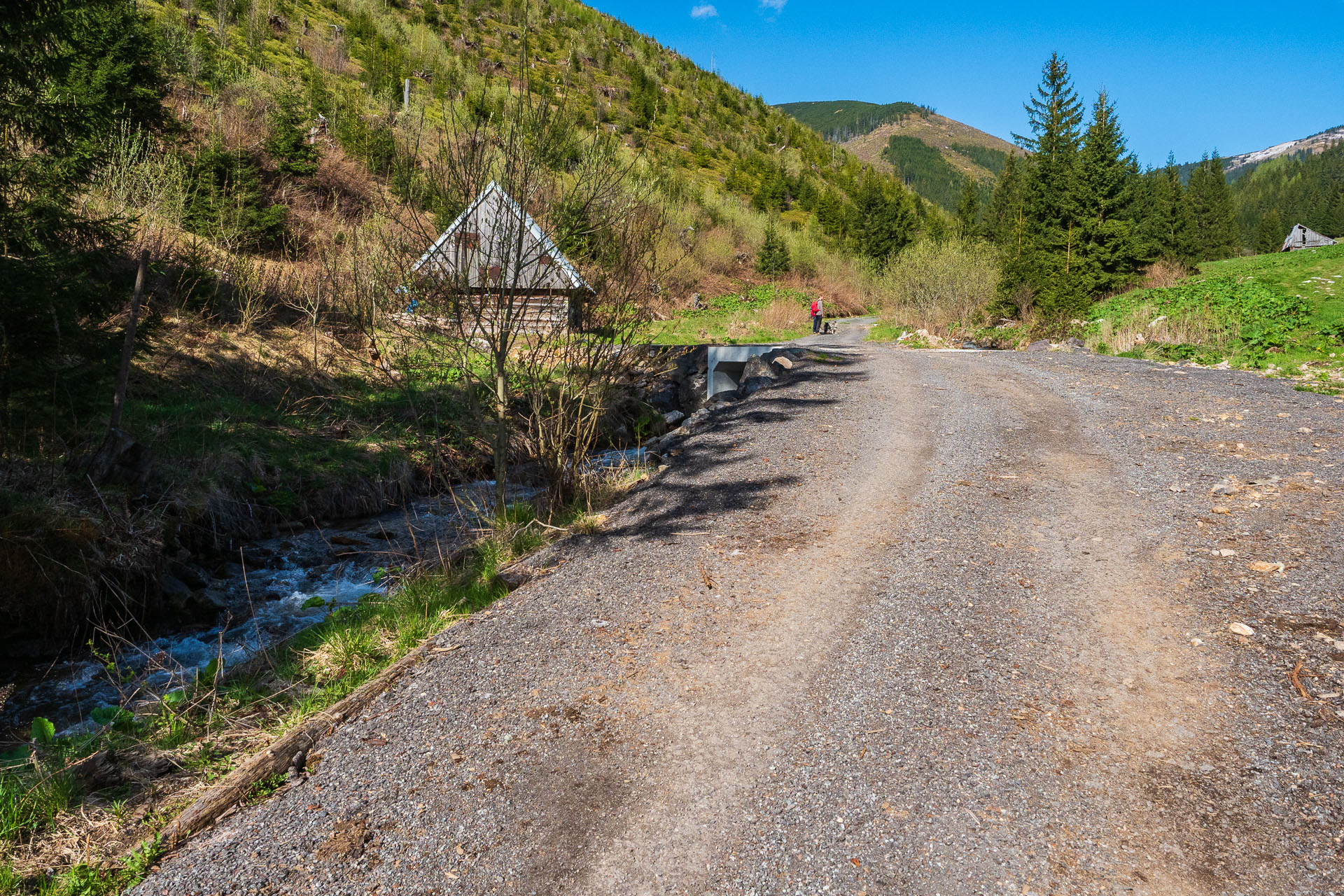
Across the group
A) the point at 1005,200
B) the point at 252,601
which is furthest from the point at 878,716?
the point at 1005,200

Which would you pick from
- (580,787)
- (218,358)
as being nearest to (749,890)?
(580,787)

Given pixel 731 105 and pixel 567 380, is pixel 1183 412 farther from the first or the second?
pixel 731 105

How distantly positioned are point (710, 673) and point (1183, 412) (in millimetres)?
7625

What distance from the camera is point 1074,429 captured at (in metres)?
8.06

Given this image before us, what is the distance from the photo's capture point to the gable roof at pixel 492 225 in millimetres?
5305

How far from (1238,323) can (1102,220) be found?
9228mm

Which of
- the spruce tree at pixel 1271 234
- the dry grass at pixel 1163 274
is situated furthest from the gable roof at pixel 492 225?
the spruce tree at pixel 1271 234

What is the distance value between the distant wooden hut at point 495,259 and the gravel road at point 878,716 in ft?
6.67

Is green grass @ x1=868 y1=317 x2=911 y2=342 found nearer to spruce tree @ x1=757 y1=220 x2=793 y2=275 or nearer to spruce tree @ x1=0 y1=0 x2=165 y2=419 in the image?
spruce tree @ x1=757 y1=220 x2=793 y2=275

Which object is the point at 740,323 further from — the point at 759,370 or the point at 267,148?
the point at 267,148

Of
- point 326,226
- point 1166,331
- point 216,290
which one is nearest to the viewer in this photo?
point 216,290

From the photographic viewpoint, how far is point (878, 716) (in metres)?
3.21

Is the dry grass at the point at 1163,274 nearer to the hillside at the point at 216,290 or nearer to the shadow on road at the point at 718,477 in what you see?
the hillside at the point at 216,290

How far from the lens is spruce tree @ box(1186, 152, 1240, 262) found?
57469 millimetres
